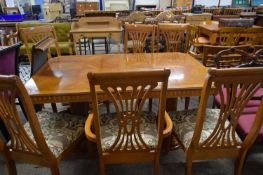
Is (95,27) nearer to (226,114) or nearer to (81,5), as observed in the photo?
(226,114)

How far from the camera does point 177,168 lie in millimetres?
1713

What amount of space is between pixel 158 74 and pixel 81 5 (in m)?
7.41

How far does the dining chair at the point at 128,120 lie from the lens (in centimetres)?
96

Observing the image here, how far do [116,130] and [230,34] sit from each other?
117 inches

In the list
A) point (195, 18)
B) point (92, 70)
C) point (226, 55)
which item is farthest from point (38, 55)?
point (195, 18)

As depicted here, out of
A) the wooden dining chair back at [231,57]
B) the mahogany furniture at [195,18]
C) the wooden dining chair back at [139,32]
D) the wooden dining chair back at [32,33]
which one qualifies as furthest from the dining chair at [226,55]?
the mahogany furniture at [195,18]

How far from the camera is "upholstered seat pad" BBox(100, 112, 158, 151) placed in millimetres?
1303

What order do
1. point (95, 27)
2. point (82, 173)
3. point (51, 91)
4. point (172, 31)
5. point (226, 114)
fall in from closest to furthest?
point (226, 114)
point (51, 91)
point (82, 173)
point (172, 31)
point (95, 27)

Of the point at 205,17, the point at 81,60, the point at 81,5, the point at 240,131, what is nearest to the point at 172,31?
the point at 81,60

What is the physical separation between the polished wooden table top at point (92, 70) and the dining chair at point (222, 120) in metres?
0.24

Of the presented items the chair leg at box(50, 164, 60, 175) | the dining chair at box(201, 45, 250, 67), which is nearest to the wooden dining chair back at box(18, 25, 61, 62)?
the chair leg at box(50, 164, 60, 175)

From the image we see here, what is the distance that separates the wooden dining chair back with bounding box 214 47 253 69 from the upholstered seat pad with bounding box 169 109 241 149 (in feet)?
1.56

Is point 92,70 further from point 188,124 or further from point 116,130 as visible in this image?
point 188,124

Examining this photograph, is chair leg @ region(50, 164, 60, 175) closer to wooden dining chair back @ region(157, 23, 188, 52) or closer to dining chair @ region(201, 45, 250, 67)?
dining chair @ region(201, 45, 250, 67)
